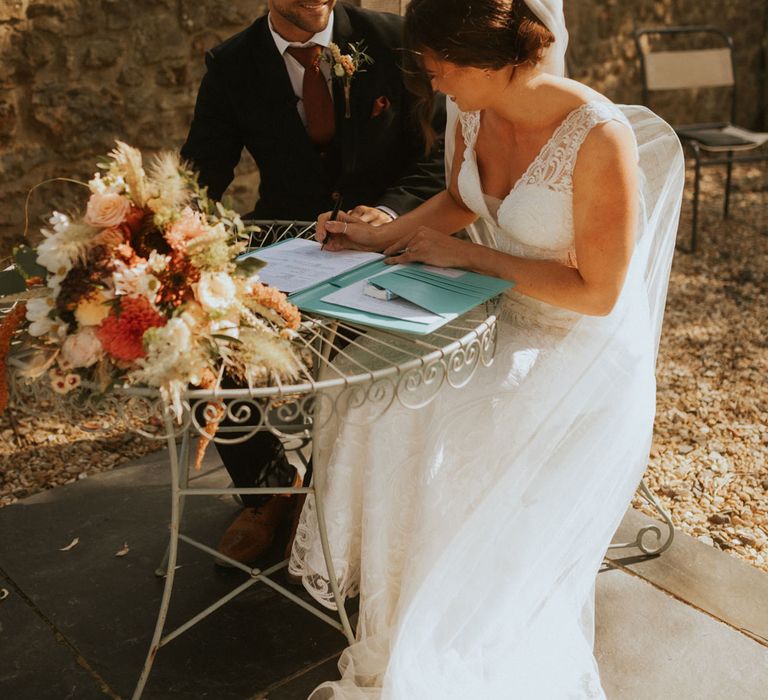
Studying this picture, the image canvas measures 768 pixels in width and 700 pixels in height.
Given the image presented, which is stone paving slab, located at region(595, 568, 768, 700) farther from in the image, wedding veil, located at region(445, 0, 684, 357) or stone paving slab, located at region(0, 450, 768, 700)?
wedding veil, located at region(445, 0, 684, 357)

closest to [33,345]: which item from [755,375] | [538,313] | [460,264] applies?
[460,264]

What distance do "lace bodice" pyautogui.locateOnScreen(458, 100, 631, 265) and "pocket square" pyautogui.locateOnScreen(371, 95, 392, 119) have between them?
724 millimetres

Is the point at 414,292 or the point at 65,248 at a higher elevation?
the point at 65,248

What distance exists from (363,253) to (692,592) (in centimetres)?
123

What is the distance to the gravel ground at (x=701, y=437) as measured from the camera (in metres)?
2.76

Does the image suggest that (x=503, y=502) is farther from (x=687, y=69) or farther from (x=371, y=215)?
(x=687, y=69)

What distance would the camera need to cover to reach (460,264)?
2.02 meters

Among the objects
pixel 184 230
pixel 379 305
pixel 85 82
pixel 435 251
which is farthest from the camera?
pixel 85 82

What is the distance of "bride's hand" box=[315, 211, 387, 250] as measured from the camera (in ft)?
7.26

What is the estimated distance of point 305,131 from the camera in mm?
2750

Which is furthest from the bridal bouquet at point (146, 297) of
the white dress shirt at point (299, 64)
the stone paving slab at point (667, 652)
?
the white dress shirt at point (299, 64)


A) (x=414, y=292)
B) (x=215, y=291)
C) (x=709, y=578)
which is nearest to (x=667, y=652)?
(x=709, y=578)

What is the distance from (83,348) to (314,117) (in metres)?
1.47

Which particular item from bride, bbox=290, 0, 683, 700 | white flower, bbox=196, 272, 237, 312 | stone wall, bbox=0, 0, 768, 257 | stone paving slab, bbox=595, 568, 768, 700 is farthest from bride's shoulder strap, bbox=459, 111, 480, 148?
stone wall, bbox=0, 0, 768, 257
